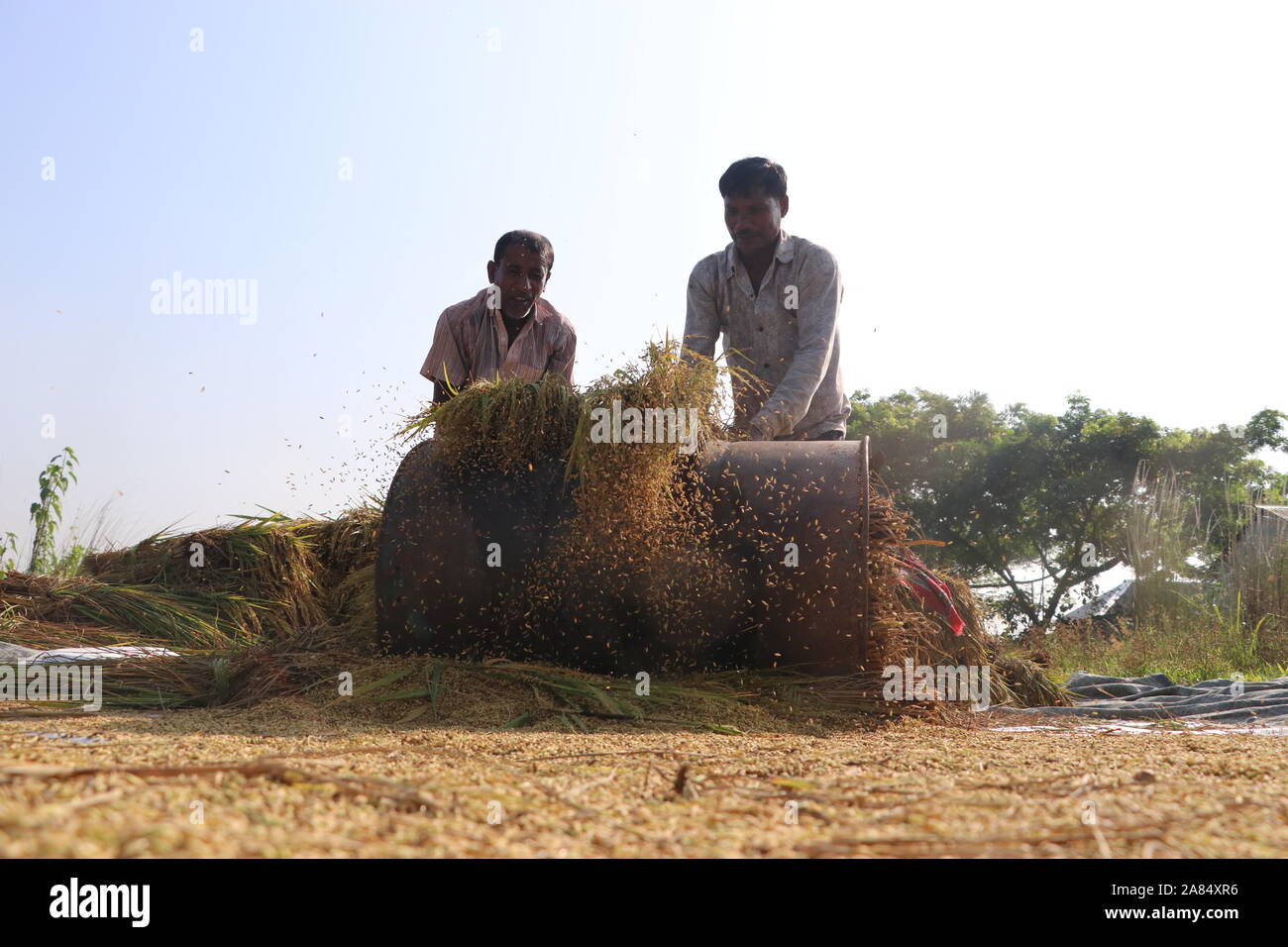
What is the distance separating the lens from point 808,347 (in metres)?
4.16

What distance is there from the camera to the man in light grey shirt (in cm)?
425

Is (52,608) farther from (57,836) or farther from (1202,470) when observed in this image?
(1202,470)

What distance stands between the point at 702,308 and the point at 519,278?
2.87 ft

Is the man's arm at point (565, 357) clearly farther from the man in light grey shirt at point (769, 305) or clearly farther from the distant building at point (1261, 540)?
the distant building at point (1261, 540)

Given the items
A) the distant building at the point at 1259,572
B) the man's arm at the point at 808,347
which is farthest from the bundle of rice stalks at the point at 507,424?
the distant building at the point at 1259,572

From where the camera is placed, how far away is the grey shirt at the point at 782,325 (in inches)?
164

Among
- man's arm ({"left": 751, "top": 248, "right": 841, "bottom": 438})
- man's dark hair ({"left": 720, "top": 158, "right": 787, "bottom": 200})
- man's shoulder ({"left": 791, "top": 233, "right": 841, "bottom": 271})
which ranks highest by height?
man's dark hair ({"left": 720, "top": 158, "right": 787, "bottom": 200})

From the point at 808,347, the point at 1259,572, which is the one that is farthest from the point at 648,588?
the point at 1259,572

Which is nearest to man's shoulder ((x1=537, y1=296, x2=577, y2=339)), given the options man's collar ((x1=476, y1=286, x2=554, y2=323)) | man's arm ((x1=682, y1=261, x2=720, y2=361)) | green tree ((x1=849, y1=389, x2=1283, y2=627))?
man's collar ((x1=476, y1=286, x2=554, y2=323))

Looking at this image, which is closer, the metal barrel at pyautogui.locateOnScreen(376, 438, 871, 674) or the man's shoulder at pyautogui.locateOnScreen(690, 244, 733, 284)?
the metal barrel at pyautogui.locateOnScreen(376, 438, 871, 674)

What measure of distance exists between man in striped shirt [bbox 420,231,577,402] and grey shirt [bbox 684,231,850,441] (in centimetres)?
71

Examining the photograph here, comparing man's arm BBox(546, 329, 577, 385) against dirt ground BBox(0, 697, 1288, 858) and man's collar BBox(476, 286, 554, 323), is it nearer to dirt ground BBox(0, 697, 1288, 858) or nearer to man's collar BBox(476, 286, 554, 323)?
man's collar BBox(476, 286, 554, 323)

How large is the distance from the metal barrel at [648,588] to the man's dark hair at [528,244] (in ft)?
5.41
